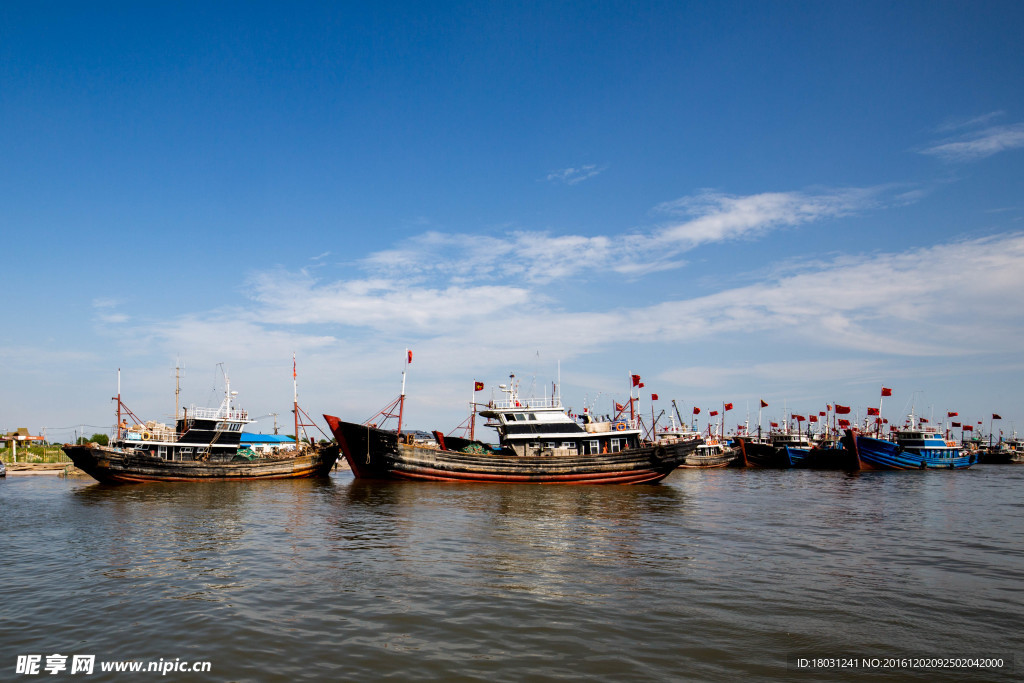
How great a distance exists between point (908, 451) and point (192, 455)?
65205 mm

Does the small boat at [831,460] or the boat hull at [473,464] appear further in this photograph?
the small boat at [831,460]

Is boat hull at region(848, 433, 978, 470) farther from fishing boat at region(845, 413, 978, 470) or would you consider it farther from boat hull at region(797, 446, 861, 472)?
boat hull at region(797, 446, 861, 472)

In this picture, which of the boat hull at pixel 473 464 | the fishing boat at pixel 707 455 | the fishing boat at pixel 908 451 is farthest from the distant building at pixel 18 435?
the fishing boat at pixel 908 451

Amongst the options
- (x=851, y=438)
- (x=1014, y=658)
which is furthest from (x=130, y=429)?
(x=851, y=438)

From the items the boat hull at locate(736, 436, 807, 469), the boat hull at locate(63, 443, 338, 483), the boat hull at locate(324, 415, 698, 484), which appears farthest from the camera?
the boat hull at locate(736, 436, 807, 469)

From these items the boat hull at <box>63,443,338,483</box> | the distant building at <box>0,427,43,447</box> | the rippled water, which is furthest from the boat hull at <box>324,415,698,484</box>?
the distant building at <box>0,427,43,447</box>

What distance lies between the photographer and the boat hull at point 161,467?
36.6 m

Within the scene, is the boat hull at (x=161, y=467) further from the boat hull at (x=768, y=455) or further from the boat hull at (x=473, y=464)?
the boat hull at (x=768, y=455)

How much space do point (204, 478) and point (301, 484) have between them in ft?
20.4

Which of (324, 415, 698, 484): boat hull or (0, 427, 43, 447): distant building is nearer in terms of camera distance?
(324, 415, 698, 484): boat hull

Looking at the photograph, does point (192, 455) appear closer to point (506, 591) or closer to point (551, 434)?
point (551, 434)

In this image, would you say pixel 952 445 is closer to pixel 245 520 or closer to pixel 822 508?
pixel 822 508

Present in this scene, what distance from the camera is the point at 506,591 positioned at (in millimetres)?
12164

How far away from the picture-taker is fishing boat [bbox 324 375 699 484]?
3759 centimetres
